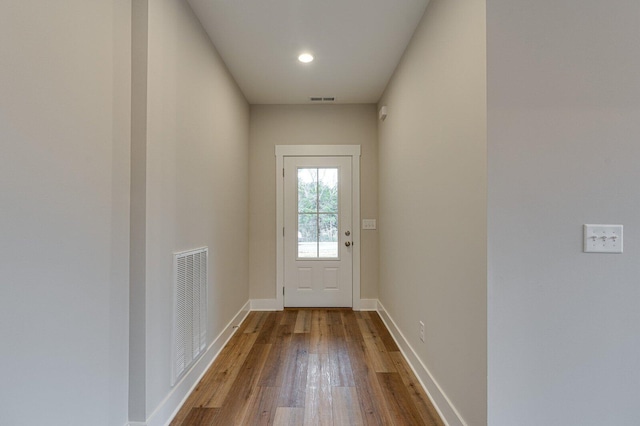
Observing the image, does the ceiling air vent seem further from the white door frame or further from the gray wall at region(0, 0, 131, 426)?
the gray wall at region(0, 0, 131, 426)

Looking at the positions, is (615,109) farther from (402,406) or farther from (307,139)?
(307,139)

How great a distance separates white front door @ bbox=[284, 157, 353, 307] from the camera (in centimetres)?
385

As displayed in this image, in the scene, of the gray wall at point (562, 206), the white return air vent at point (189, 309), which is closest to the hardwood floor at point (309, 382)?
the white return air vent at point (189, 309)

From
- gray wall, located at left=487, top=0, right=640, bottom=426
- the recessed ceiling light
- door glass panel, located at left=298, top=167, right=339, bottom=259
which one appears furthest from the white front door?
gray wall, located at left=487, top=0, right=640, bottom=426

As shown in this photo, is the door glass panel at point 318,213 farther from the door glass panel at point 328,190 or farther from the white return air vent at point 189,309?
the white return air vent at point 189,309

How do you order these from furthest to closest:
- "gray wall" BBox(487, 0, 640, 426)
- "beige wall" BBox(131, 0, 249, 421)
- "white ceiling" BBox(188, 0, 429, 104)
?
"white ceiling" BBox(188, 0, 429, 104) → "beige wall" BBox(131, 0, 249, 421) → "gray wall" BBox(487, 0, 640, 426)

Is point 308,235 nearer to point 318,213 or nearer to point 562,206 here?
point 318,213

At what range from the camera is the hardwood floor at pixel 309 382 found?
1.78 m

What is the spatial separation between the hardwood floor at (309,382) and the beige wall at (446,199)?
0.88 feet

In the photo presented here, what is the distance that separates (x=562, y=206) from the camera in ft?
4.43

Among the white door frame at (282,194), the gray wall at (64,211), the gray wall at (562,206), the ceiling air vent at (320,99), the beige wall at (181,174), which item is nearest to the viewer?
the gray wall at (64,211)

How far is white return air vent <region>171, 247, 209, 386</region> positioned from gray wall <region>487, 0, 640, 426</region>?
171cm

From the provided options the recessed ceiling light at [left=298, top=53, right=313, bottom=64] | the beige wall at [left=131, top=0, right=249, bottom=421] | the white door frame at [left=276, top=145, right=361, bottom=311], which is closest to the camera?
the beige wall at [left=131, top=0, right=249, bottom=421]

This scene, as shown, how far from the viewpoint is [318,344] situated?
2.78 meters
